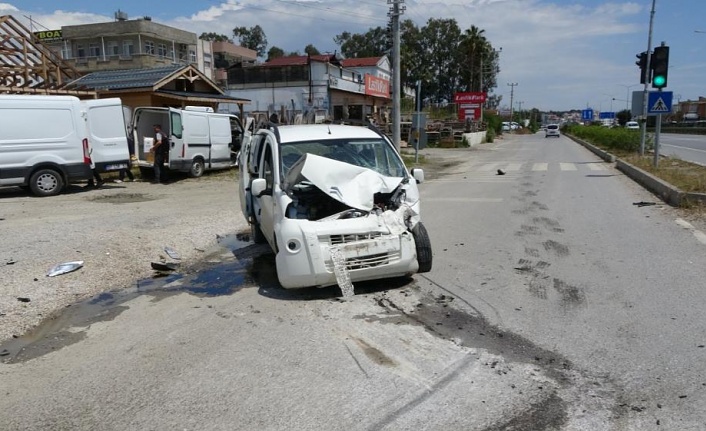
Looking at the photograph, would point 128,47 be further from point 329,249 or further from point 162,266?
point 329,249

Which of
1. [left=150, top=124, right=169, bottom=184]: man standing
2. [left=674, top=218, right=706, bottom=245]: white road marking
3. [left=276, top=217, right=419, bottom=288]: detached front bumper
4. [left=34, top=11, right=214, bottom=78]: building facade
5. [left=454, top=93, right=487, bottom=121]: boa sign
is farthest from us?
[left=34, top=11, right=214, bottom=78]: building facade

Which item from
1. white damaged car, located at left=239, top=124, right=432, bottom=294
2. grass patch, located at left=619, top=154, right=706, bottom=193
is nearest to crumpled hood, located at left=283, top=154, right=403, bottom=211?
white damaged car, located at left=239, top=124, right=432, bottom=294

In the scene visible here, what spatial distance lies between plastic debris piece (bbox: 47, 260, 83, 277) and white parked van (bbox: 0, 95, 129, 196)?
→ 7.77 m

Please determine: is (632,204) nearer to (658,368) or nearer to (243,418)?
(658,368)

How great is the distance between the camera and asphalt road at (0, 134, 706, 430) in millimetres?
3422

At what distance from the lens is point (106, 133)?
575 inches

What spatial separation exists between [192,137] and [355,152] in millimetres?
10789

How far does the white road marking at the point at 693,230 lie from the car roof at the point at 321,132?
5110 mm

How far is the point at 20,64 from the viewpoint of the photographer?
742 inches

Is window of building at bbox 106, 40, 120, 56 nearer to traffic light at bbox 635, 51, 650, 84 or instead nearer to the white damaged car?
traffic light at bbox 635, 51, 650, 84

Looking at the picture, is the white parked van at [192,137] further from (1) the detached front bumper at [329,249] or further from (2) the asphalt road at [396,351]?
(1) the detached front bumper at [329,249]

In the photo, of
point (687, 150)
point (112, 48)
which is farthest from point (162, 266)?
point (112, 48)

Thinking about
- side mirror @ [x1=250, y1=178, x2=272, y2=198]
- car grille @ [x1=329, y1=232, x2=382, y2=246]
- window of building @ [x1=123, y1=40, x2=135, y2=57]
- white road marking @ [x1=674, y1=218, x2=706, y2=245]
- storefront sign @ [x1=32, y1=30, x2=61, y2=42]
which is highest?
storefront sign @ [x1=32, y1=30, x2=61, y2=42]

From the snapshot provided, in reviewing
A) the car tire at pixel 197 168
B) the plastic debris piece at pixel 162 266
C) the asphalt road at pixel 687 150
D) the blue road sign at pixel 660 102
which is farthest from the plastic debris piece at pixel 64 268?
the asphalt road at pixel 687 150
